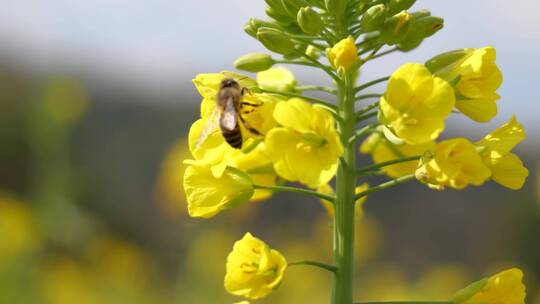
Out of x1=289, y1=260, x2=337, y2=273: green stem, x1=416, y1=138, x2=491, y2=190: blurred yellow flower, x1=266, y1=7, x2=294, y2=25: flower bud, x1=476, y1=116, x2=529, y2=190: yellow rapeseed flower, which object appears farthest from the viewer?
x1=266, y1=7, x2=294, y2=25: flower bud

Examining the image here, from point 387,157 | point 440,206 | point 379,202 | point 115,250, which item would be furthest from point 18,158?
point 387,157

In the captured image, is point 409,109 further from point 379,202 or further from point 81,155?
point 379,202

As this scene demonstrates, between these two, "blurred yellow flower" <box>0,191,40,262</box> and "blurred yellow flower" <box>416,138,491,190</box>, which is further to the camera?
"blurred yellow flower" <box>0,191,40,262</box>

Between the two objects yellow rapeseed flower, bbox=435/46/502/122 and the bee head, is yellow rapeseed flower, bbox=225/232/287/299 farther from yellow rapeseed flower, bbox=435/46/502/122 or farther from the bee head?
yellow rapeseed flower, bbox=435/46/502/122

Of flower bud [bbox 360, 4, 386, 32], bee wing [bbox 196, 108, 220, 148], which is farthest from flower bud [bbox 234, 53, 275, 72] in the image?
flower bud [bbox 360, 4, 386, 32]

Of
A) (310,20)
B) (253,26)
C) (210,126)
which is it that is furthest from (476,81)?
(210,126)

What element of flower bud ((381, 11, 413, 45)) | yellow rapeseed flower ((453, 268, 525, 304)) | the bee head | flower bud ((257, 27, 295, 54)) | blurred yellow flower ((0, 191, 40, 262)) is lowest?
yellow rapeseed flower ((453, 268, 525, 304))
